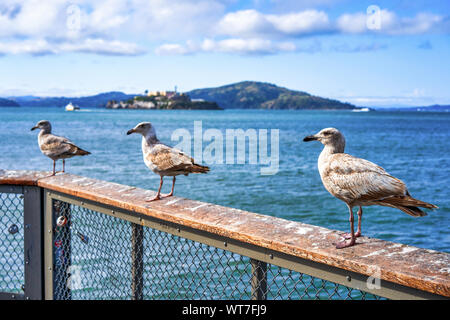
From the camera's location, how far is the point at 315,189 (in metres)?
26.1

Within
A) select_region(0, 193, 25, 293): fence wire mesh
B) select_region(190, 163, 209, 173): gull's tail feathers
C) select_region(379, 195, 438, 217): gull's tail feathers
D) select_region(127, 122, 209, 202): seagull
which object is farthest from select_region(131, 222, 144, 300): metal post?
select_region(379, 195, 438, 217): gull's tail feathers

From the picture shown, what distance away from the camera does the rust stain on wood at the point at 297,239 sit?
6.55 ft

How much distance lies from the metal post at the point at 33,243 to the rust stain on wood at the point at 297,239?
0.48 meters

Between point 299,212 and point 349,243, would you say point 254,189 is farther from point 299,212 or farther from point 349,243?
point 349,243

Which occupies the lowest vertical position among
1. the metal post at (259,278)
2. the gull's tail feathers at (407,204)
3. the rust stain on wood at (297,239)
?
the metal post at (259,278)

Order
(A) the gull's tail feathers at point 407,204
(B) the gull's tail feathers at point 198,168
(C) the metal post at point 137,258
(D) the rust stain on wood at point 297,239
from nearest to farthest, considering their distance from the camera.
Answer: (D) the rust stain on wood at point 297,239 < (A) the gull's tail feathers at point 407,204 < (C) the metal post at point 137,258 < (B) the gull's tail feathers at point 198,168

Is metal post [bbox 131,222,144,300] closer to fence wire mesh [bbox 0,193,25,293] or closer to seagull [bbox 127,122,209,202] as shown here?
seagull [bbox 127,122,209,202]

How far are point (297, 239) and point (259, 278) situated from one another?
36 centimetres

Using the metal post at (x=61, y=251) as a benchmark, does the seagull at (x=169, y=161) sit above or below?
above

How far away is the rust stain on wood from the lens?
1995 millimetres

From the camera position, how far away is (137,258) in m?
3.44

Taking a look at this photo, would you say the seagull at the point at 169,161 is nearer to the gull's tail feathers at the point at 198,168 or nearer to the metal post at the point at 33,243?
the gull's tail feathers at the point at 198,168

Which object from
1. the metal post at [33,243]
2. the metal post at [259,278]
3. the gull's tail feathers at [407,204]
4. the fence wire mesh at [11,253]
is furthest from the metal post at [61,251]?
the gull's tail feathers at [407,204]
